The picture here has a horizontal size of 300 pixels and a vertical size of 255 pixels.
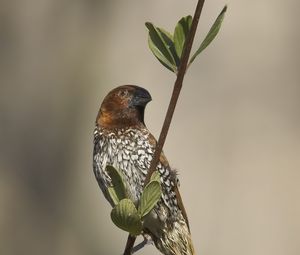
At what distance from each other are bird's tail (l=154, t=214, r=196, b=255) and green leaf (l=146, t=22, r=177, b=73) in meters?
1.32

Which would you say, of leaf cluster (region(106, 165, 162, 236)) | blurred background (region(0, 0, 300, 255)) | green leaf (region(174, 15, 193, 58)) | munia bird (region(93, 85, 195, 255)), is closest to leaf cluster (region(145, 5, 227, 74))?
green leaf (region(174, 15, 193, 58))

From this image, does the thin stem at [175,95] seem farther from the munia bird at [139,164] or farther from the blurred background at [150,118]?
the blurred background at [150,118]

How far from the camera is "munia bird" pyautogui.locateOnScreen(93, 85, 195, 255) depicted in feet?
9.21

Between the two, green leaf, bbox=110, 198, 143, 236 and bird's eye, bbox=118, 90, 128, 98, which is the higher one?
bird's eye, bbox=118, 90, 128, 98

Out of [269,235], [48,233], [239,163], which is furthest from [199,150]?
[48,233]

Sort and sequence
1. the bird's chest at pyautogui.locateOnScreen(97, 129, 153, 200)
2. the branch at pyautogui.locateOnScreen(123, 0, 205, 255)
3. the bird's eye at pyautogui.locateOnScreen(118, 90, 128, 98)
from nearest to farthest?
the branch at pyautogui.locateOnScreen(123, 0, 205, 255), the bird's chest at pyautogui.locateOnScreen(97, 129, 153, 200), the bird's eye at pyautogui.locateOnScreen(118, 90, 128, 98)

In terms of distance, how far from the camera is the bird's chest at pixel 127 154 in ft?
9.17

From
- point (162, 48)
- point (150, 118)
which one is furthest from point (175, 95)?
point (150, 118)

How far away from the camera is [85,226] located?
433 centimetres

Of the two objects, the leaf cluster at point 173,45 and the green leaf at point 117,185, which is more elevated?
the leaf cluster at point 173,45

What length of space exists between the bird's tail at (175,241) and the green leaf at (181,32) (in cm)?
134

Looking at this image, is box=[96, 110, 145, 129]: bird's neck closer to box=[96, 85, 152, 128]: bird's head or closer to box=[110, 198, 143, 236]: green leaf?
box=[96, 85, 152, 128]: bird's head

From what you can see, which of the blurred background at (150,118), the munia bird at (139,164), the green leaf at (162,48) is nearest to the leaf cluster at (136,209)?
the green leaf at (162,48)

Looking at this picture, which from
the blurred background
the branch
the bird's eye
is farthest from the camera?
the blurred background
